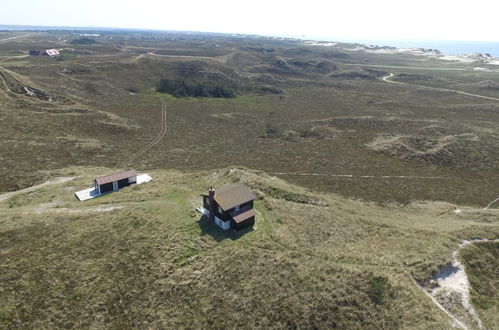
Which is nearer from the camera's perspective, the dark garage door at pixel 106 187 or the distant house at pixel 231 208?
the distant house at pixel 231 208

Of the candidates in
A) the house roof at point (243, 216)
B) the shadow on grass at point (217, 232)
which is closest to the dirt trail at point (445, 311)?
the house roof at point (243, 216)

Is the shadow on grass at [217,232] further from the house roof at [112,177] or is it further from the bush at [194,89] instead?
the bush at [194,89]

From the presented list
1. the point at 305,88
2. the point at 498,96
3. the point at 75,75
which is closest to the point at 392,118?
the point at 305,88

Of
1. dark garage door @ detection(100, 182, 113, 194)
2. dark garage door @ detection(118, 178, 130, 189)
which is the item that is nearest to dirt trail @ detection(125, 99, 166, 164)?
dark garage door @ detection(118, 178, 130, 189)

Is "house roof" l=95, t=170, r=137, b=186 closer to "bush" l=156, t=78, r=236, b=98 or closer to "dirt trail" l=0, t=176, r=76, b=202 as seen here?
"dirt trail" l=0, t=176, r=76, b=202

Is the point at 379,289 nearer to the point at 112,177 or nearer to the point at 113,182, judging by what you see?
the point at 113,182

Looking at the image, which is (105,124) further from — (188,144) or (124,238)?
(124,238)
